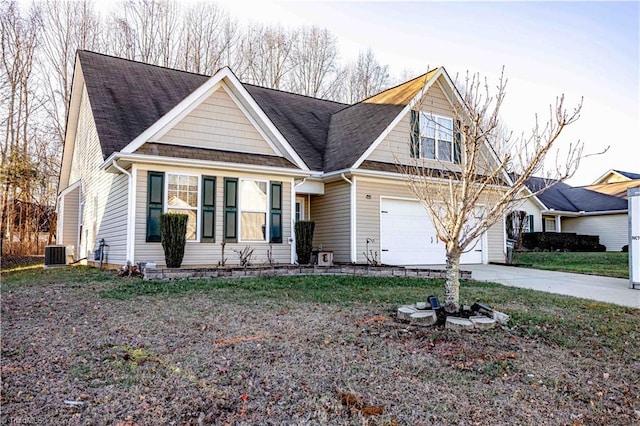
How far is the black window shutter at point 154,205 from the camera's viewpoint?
9875 mm

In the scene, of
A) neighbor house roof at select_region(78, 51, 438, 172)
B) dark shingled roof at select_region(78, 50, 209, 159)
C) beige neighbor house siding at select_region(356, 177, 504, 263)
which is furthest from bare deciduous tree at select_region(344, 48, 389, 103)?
beige neighbor house siding at select_region(356, 177, 504, 263)

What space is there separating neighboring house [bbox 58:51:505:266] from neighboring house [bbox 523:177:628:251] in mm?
10020

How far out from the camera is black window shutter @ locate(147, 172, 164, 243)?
9.88m

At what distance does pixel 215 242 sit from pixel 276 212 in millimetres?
1791

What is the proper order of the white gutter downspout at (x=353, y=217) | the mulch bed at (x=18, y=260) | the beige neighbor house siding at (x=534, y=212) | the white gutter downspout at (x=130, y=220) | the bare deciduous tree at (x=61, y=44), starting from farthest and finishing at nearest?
the beige neighbor house siding at (x=534, y=212), the bare deciduous tree at (x=61, y=44), the mulch bed at (x=18, y=260), the white gutter downspout at (x=353, y=217), the white gutter downspout at (x=130, y=220)

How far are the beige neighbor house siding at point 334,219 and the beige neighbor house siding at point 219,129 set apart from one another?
2.31 meters

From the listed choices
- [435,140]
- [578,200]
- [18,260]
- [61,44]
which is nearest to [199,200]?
[435,140]

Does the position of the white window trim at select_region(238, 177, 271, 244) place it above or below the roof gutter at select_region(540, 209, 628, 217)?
below

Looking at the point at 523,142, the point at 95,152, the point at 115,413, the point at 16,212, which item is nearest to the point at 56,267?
the point at 95,152

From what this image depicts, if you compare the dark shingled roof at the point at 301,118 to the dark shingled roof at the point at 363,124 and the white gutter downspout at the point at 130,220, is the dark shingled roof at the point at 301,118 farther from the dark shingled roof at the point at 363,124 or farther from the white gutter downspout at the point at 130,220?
the white gutter downspout at the point at 130,220

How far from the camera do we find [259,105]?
563 inches

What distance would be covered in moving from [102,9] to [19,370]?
83.4ft

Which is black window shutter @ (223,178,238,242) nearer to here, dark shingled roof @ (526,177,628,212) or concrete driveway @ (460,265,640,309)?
concrete driveway @ (460,265,640,309)

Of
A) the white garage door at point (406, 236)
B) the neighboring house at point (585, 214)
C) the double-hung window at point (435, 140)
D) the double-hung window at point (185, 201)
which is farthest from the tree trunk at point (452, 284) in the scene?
the neighboring house at point (585, 214)
